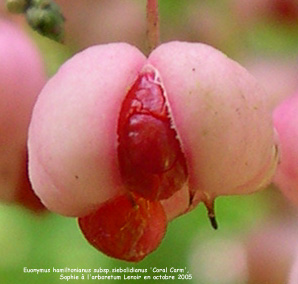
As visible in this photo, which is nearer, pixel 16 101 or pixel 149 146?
pixel 149 146

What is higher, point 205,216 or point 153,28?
point 153,28

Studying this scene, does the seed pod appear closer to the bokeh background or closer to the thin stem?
the thin stem

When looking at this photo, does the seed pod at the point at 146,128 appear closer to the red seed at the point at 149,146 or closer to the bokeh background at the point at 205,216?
the red seed at the point at 149,146

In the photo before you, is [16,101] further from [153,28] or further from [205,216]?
[205,216]

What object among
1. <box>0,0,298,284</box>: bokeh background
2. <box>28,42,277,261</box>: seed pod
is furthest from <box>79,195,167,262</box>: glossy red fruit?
<box>0,0,298,284</box>: bokeh background

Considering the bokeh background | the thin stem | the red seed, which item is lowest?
the bokeh background

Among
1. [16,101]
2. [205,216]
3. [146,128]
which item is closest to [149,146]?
[146,128]
